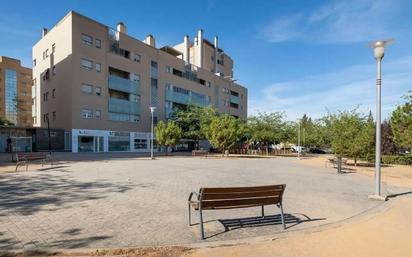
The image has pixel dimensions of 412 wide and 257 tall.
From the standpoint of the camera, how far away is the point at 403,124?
65.4ft

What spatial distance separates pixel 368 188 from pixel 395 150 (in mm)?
37879

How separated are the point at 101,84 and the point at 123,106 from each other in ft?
16.3

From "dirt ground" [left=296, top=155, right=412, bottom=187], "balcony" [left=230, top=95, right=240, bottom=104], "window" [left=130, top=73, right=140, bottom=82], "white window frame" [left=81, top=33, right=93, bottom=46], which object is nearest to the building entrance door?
"window" [left=130, top=73, right=140, bottom=82]

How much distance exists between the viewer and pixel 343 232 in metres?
5.30

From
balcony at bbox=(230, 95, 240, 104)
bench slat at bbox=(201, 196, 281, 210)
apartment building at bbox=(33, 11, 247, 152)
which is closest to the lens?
bench slat at bbox=(201, 196, 281, 210)

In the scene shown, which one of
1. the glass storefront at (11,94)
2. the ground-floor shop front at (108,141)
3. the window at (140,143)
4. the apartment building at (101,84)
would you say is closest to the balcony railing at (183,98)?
the apartment building at (101,84)

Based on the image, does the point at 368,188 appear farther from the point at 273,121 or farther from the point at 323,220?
the point at 273,121

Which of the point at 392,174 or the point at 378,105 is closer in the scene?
the point at 378,105

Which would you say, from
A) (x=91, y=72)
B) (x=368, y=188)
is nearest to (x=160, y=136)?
(x=91, y=72)

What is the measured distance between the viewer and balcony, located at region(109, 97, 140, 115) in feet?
138

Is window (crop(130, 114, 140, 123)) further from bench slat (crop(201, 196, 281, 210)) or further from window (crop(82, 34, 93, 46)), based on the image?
bench slat (crop(201, 196, 281, 210))

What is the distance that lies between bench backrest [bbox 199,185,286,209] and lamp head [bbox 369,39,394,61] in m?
6.22

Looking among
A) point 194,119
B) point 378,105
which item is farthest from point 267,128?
point 378,105

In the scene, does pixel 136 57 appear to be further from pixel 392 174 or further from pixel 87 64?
pixel 392 174
